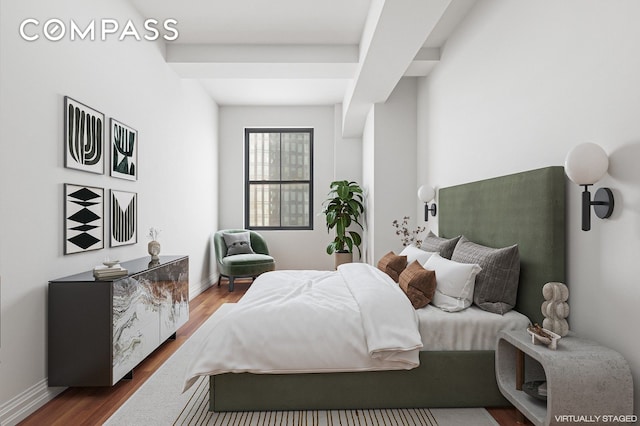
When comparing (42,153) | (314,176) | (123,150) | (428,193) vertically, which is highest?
(314,176)

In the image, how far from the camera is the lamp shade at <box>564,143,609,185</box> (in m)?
1.83

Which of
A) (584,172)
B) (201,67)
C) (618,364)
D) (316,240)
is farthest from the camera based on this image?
(316,240)

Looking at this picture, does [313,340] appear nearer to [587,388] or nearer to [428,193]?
[587,388]

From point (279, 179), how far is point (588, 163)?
5648mm

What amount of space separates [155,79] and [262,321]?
2907mm

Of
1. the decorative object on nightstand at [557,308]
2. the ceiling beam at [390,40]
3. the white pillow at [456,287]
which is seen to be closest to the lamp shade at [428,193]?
the ceiling beam at [390,40]

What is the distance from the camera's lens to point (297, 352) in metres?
2.21

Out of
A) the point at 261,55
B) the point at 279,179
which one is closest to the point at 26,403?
the point at 261,55

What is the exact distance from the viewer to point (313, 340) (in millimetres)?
2227

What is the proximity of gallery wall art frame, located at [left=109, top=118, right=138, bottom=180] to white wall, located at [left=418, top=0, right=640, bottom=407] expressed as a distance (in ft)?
9.52

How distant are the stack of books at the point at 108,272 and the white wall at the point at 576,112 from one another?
2.69m

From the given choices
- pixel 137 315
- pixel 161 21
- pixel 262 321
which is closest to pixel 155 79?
pixel 161 21

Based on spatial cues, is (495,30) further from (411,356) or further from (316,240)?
(316,240)

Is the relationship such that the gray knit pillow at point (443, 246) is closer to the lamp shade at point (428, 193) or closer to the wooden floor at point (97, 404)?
the lamp shade at point (428, 193)
